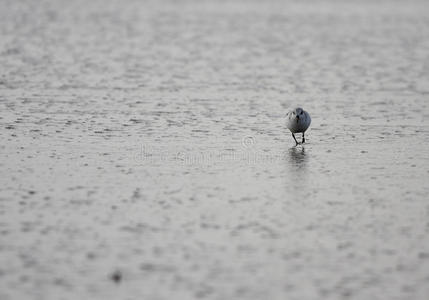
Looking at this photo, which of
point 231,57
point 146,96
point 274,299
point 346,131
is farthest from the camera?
Result: point 231,57

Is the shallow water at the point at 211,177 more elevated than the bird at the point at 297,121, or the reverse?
the bird at the point at 297,121

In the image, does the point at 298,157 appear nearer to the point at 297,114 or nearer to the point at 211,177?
the point at 297,114

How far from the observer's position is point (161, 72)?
22.1 metres

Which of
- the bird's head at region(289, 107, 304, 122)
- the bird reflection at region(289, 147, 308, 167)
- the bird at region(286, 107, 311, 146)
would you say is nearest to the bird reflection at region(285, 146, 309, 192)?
the bird reflection at region(289, 147, 308, 167)

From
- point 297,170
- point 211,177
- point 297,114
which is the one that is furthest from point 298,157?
point 211,177

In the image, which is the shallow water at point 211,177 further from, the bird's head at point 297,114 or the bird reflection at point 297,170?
the bird's head at point 297,114

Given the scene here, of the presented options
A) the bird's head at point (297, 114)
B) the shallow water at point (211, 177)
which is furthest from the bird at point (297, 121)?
the shallow water at point (211, 177)

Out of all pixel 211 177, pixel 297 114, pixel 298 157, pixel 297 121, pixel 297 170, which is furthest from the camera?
pixel 297 114

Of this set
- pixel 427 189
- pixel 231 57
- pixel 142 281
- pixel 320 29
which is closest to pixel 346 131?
pixel 427 189

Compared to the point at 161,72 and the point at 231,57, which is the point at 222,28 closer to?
the point at 231,57

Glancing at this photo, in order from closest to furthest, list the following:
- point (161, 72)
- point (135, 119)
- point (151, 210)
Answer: point (151, 210) < point (135, 119) < point (161, 72)

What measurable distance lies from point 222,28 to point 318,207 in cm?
2666

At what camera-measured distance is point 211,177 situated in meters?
11.5

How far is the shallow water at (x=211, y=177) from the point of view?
7953 mm
